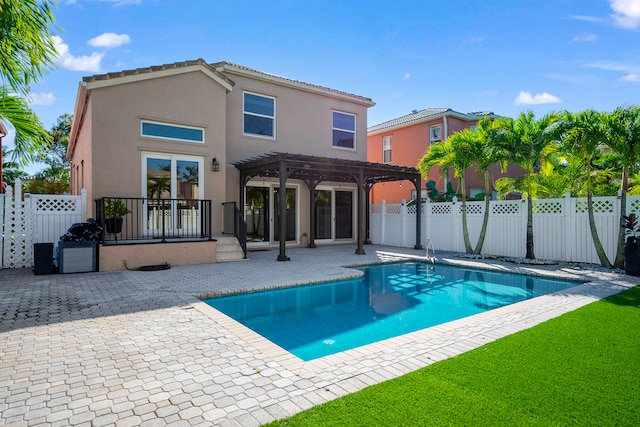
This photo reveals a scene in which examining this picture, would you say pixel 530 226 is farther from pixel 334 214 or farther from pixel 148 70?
pixel 148 70

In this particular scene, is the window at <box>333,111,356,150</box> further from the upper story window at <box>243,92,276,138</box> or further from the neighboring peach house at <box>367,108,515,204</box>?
the neighboring peach house at <box>367,108,515,204</box>

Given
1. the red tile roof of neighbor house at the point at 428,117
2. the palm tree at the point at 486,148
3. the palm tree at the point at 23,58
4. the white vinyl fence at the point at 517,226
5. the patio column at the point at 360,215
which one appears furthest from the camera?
the red tile roof of neighbor house at the point at 428,117

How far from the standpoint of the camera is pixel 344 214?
1688cm

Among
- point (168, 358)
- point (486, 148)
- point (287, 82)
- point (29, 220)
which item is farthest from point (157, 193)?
point (486, 148)

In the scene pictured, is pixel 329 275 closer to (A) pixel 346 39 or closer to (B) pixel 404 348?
(B) pixel 404 348

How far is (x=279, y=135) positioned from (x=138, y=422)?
12764 millimetres

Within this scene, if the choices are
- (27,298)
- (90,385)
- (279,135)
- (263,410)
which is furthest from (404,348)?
(279,135)

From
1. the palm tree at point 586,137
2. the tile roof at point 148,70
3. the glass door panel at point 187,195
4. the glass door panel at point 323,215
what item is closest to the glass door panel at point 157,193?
the glass door panel at point 187,195

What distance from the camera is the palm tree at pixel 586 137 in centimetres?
923

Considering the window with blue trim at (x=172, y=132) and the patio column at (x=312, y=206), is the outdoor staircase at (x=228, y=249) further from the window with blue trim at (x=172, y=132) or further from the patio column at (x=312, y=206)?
the patio column at (x=312, y=206)

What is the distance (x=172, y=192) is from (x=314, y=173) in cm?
545

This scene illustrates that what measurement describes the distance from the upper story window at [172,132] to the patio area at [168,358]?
534cm

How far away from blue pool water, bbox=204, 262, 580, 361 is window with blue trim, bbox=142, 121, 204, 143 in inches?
254

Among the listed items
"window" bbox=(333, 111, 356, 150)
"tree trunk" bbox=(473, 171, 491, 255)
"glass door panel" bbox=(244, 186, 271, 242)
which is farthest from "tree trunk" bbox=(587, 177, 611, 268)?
"glass door panel" bbox=(244, 186, 271, 242)
